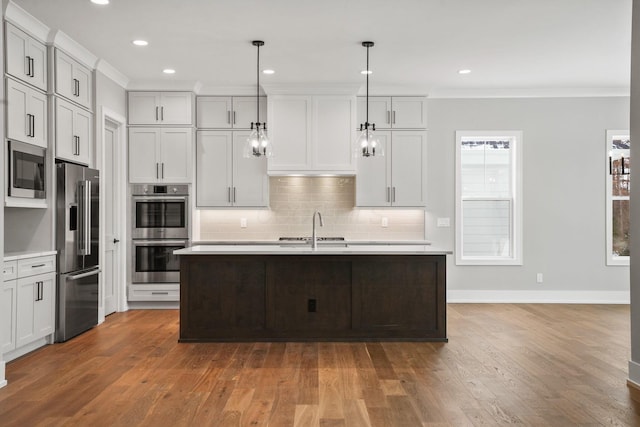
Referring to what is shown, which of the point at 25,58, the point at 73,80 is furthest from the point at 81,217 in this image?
the point at 25,58

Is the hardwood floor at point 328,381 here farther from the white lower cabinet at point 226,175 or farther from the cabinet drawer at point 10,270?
the white lower cabinet at point 226,175

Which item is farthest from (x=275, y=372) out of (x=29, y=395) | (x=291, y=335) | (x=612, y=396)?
(x=612, y=396)

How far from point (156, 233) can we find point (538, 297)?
497cm

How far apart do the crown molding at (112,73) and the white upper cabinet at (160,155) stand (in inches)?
22.8

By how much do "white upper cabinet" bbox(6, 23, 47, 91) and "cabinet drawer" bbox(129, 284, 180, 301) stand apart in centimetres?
282

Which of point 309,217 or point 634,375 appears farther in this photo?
point 309,217

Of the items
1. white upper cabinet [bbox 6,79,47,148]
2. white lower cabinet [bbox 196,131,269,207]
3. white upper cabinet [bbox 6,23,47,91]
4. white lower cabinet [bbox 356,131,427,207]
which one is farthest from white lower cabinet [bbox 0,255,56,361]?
white lower cabinet [bbox 356,131,427,207]

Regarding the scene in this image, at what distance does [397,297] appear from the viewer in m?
5.09

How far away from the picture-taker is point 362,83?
7.02 m

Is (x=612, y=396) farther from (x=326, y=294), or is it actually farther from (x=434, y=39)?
(x=434, y=39)

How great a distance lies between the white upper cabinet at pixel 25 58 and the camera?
4.45 meters

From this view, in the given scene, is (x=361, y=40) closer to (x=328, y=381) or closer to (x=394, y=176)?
(x=394, y=176)

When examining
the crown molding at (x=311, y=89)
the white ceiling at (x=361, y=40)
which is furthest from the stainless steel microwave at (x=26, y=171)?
the crown molding at (x=311, y=89)

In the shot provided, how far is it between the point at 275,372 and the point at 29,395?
159cm
